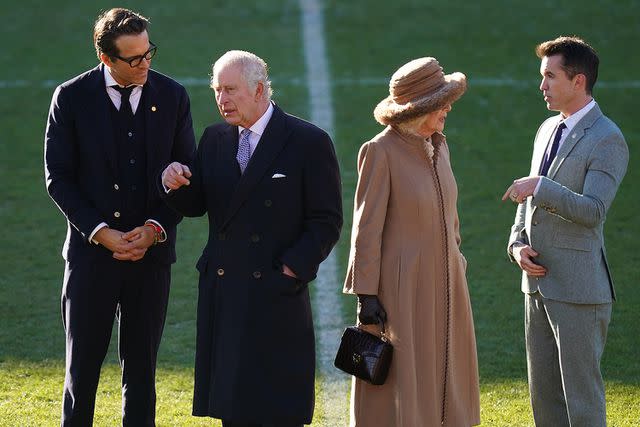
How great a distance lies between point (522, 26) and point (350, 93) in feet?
11.6

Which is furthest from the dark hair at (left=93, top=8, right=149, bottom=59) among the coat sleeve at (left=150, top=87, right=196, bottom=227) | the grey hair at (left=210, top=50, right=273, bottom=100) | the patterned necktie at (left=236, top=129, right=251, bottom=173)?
the patterned necktie at (left=236, top=129, right=251, bottom=173)

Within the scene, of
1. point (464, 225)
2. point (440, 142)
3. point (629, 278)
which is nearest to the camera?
point (440, 142)

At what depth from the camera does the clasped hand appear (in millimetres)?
5516

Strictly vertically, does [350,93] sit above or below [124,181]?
above

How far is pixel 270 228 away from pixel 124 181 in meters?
0.83

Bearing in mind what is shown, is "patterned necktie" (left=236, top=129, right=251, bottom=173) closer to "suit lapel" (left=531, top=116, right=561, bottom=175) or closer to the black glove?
the black glove

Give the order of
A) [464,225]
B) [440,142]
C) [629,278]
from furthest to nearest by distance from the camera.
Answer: [464,225]
[629,278]
[440,142]

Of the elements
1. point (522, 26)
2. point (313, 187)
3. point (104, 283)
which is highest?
point (522, 26)

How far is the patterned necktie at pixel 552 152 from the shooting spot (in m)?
5.67

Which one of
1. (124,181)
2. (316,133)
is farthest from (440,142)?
(124,181)

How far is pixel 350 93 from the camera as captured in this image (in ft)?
47.5

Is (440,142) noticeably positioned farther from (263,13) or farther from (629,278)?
(263,13)

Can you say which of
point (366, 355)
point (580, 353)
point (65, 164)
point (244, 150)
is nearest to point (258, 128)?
point (244, 150)

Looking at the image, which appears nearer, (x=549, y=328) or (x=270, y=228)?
(x=270, y=228)
